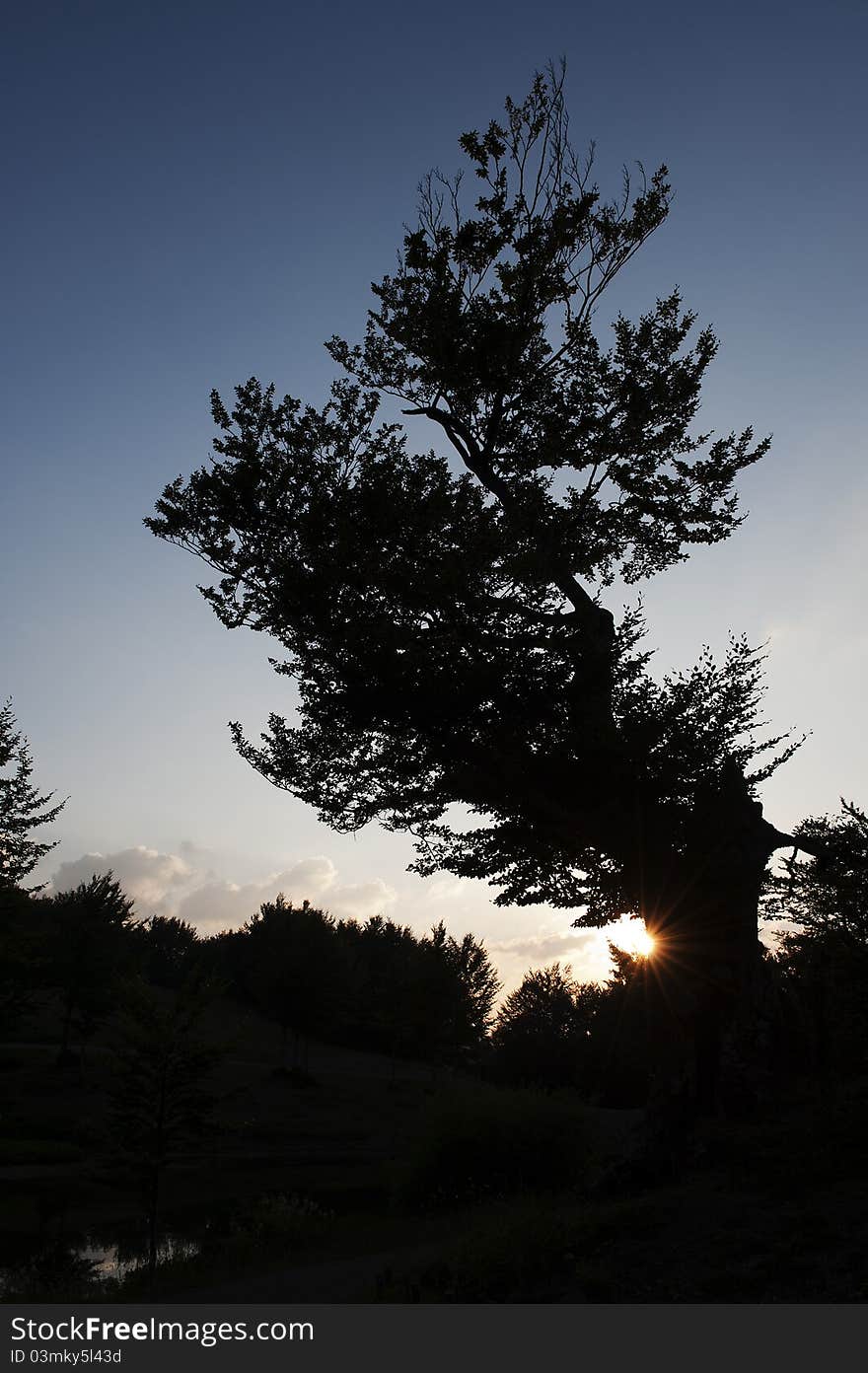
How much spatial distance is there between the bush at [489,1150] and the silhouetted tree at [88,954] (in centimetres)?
3121

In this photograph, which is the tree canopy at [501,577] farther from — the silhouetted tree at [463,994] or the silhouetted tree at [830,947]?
the silhouetted tree at [463,994]

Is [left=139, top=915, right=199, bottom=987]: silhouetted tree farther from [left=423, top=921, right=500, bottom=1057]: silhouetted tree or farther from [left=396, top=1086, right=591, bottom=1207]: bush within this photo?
[left=396, top=1086, right=591, bottom=1207]: bush

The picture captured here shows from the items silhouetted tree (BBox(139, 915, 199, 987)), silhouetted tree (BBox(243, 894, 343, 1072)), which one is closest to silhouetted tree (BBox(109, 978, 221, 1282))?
silhouetted tree (BBox(243, 894, 343, 1072))

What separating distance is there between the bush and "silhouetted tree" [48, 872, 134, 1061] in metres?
31.2

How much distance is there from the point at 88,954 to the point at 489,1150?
1420 inches

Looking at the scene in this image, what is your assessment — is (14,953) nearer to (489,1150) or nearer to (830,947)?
(489,1150)

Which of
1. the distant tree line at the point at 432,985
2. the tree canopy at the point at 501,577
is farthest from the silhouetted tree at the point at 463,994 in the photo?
the tree canopy at the point at 501,577

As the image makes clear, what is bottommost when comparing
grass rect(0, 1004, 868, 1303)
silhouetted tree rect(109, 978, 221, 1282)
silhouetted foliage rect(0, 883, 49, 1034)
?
grass rect(0, 1004, 868, 1303)

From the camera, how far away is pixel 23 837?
112 feet

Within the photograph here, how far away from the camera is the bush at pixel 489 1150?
19797 millimetres

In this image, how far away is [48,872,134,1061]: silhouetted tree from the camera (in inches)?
1932
